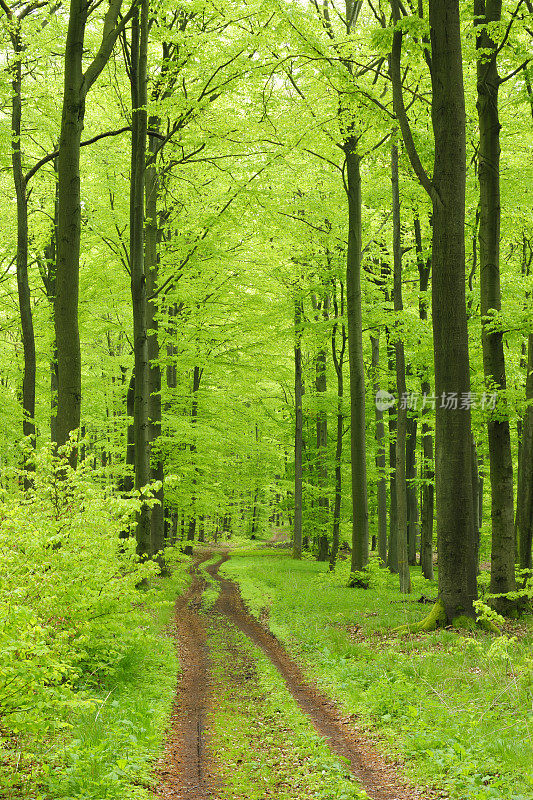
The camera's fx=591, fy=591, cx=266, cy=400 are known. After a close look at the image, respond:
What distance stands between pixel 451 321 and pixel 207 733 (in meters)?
6.44

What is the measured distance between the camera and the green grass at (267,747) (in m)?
5.04

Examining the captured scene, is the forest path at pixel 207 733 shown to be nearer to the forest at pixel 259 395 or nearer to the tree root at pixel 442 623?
the forest at pixel 259 395

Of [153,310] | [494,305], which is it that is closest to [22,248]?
[153,310]

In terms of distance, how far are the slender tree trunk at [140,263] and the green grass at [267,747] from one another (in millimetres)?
4883

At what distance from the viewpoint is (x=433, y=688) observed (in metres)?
6.59

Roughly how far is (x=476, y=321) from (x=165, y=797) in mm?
11491

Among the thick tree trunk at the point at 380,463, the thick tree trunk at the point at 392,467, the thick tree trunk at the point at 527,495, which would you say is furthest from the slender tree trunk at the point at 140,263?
the thick tree trunk at the point at 392,467

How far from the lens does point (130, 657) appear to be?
8109 mm

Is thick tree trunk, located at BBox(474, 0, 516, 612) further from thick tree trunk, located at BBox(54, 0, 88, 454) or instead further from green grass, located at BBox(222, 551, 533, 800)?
thick tree trunk, located at BBox(54, 0, 88, 454)

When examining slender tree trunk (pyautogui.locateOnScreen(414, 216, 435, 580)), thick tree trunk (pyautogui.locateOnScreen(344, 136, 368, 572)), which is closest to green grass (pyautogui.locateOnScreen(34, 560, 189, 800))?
thick tree trunk (pyautogui.locateOnScreen(344, 136, 368, 572))

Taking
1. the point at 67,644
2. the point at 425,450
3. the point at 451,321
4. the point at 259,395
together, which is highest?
the point at 451,321

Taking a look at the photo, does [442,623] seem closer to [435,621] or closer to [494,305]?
[435,621]

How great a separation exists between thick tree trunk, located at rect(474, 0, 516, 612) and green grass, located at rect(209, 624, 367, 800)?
4.25 m

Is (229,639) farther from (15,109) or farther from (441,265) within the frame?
(15,109)
